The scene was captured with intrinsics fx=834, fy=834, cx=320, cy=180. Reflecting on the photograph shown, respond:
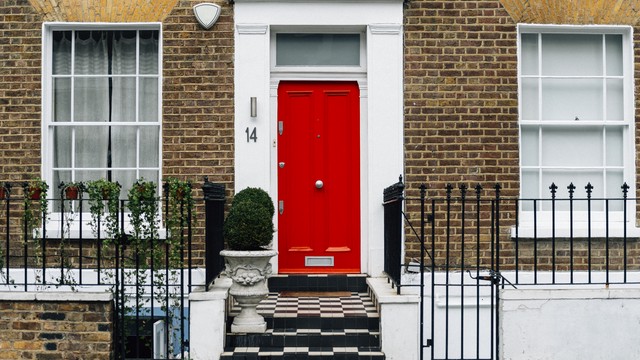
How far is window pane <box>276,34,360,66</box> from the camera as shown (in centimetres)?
937

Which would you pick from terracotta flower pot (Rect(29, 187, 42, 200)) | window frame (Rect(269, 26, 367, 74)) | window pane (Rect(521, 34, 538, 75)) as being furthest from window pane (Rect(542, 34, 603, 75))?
terracotta flower pot (Rect(29, 187, 42, 200))

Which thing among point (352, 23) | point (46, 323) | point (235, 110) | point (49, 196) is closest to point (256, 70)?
point (235, 110)

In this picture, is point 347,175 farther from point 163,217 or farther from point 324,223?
point 163,217

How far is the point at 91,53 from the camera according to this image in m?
9.32

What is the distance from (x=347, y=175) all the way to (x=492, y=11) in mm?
2396

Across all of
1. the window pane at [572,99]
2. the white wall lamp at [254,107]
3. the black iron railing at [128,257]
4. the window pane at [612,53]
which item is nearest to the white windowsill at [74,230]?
the black iron railing at [128,257]

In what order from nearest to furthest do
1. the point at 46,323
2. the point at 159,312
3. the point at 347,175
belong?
the point at 46,323 < the point at 159,312 < the point at 347,175

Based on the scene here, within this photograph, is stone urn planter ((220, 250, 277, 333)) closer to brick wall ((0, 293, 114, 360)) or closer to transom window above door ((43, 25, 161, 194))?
brick wall ((0, 293, 114, 360))

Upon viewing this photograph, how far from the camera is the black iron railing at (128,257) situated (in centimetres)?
Result: 745

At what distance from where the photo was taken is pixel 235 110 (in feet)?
29.7

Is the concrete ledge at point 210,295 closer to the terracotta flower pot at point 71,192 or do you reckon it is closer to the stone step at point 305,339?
the stone step at point 305,339

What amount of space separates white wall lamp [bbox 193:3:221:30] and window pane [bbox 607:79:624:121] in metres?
4.43

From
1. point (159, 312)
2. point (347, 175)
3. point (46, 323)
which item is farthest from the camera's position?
point (347, 175)

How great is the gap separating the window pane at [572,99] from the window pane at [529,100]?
0.09 meters
